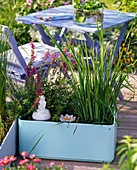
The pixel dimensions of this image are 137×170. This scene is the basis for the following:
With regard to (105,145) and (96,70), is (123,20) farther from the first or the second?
(105,145)

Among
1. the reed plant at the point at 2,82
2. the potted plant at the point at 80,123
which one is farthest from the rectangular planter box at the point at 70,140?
the reed plant at the point at 2,82

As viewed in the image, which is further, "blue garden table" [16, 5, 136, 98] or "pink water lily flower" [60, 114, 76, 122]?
"blue garden table" [16, 5, 136, 98]

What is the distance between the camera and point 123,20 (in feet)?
12.5

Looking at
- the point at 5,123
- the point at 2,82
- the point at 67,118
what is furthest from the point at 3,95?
the point at 67,118

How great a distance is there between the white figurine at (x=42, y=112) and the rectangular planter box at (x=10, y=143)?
18 centimetres

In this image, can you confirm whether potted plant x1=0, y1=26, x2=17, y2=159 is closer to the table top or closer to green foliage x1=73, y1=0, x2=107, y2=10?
the table top

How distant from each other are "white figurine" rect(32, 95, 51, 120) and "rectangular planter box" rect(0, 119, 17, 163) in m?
0.18

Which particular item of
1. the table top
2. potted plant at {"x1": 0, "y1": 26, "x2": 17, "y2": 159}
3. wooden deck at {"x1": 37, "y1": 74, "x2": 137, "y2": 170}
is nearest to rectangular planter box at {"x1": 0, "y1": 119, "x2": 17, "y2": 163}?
potted plant at {"x1": 0, "y1": 26, "x2": 17, "y2": 159}

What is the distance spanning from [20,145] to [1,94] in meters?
0.45

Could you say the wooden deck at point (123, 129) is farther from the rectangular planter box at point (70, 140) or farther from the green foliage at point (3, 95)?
the green foliage at point (3, 95)

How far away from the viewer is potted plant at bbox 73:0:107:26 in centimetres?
363

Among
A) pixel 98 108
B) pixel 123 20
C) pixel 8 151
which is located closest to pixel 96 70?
pixel 98 108

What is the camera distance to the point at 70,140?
2.66 meters

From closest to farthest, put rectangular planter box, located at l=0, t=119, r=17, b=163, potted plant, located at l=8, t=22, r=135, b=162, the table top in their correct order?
rectangular planter box, located at l=0, t=119, r=17, b=163, potted plant, located at l=8, t=22, r=135, b=162, the table top
